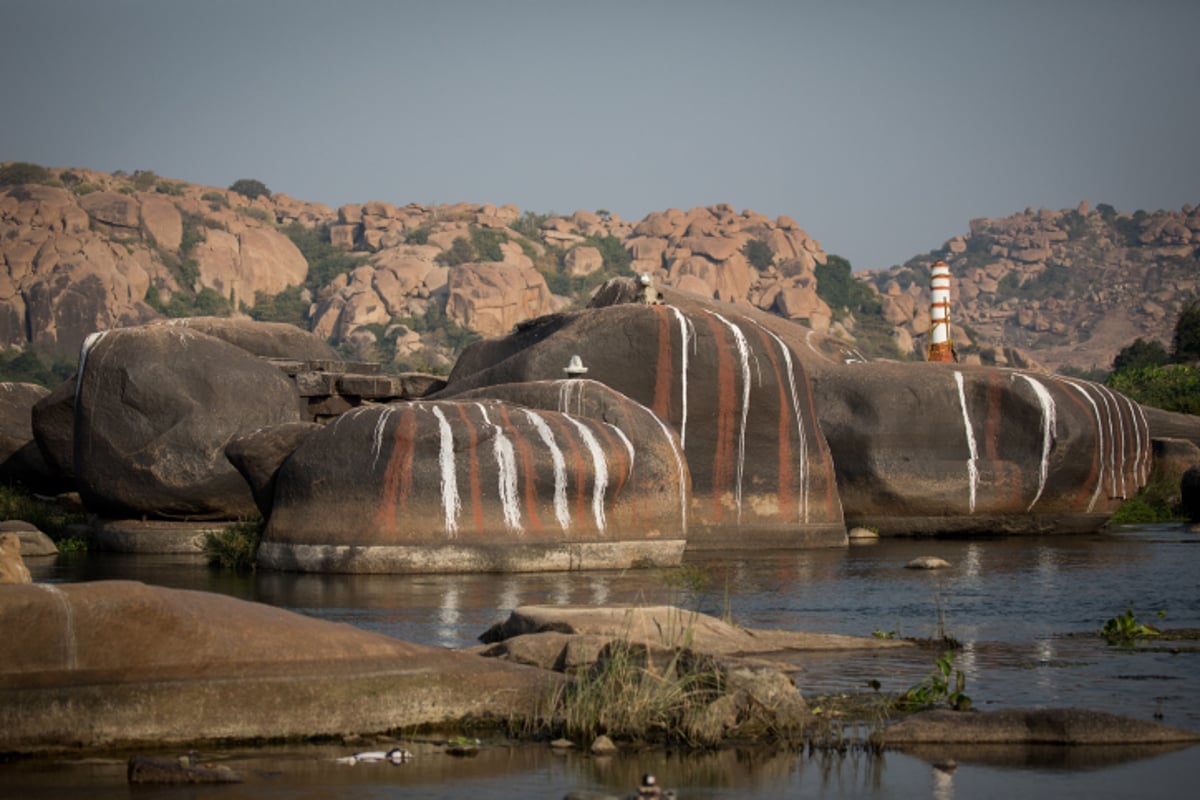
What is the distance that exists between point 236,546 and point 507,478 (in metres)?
3.83

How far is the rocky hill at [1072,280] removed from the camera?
136000 millimetres

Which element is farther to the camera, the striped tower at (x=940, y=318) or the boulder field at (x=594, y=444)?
the striped tower at (x=940, y=318)

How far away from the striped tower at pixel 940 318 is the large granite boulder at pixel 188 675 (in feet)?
81.7

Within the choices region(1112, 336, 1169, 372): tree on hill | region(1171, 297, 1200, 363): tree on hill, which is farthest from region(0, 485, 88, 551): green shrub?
region(1112, 336, 1169, 372): tree on hill

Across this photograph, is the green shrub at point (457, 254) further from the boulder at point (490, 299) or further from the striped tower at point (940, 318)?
the striped tower at point (940, 318)

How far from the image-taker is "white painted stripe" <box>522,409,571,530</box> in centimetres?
1761

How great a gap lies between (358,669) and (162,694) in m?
0.98

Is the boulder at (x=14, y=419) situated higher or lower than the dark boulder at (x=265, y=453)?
higher

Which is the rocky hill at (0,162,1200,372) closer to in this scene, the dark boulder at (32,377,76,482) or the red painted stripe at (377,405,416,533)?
the dark boulder at (32,377,76,482)

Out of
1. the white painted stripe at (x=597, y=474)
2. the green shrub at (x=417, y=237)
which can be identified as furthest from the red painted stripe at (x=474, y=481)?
the green shrub at (x=417, y=237)

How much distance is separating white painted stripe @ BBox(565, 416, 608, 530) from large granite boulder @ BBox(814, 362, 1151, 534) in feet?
25.9

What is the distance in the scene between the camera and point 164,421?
67.8 feet

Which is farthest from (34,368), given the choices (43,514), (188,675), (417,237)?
(188,675)

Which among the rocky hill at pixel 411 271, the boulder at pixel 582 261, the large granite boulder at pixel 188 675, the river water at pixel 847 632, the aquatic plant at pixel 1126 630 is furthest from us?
the boulder at pixel 582 261
